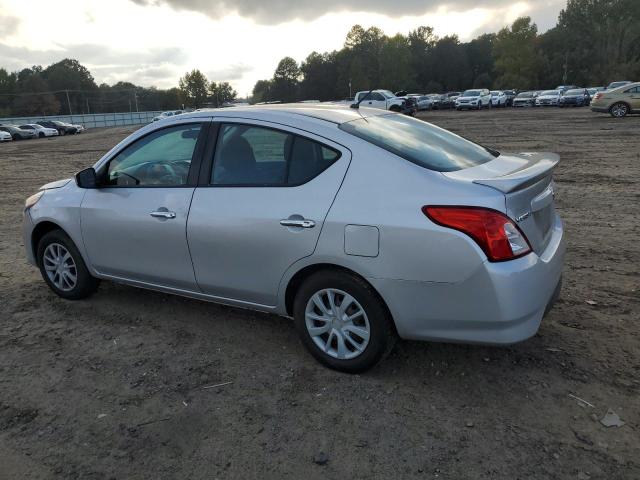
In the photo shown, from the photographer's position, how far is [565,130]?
65.6ft

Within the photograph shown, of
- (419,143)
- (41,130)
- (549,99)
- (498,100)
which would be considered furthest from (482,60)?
(419,143)

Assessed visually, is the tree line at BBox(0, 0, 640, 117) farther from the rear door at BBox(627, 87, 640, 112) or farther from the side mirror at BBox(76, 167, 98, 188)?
the side mirror at BBox(76, 167, 98, 188)

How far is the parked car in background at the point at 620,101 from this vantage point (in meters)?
24.8

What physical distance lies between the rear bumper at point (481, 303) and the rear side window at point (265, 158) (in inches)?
33.7

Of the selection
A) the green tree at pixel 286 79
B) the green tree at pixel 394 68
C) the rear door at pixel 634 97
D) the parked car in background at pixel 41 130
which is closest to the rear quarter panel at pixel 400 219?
the rear door at pixel 634 97

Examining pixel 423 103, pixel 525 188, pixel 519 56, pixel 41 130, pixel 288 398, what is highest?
pixel 519 56

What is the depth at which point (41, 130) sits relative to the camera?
1794 inches

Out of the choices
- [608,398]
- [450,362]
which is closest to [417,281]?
[450,362]

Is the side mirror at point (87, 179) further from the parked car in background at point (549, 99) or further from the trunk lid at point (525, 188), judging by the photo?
the parked car in background at point (549, 99)

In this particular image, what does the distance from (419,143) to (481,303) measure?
48.5 inches

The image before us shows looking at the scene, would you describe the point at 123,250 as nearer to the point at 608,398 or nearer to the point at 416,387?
the point at 416,387

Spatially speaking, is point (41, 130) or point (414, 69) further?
point (414, 69)

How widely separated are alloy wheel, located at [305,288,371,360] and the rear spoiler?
1.05 meters

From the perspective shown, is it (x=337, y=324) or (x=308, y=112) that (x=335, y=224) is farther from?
(x=308, y=112)
